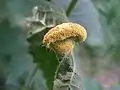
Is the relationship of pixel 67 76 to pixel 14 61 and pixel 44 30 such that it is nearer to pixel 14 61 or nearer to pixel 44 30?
pixel 44 30

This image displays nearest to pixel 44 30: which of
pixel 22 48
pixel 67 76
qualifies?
pixel 67 76

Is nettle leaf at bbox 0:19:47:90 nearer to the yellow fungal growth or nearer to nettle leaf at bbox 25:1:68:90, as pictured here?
nettle leaf at bbox 25:1:68:90

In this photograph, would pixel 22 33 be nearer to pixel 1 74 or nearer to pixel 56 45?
pixel 1 74

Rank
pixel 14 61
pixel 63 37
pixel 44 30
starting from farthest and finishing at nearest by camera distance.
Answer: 1. pixel 14 61
2. pixel 44 30
3. pixel 63 37

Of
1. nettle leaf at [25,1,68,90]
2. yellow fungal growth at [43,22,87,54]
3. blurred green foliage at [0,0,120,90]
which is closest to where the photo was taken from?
yellow fungal growth at [43,22,87,54]

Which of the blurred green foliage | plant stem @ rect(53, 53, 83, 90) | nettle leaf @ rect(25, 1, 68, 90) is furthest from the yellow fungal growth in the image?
the blurred green foliage

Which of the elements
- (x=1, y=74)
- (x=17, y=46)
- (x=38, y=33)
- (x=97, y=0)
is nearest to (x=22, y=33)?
(x=17, y=46)

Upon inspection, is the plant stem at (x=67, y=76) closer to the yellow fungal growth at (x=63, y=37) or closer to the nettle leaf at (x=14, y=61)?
the yellow fungal growth at (x=63, y=37)
